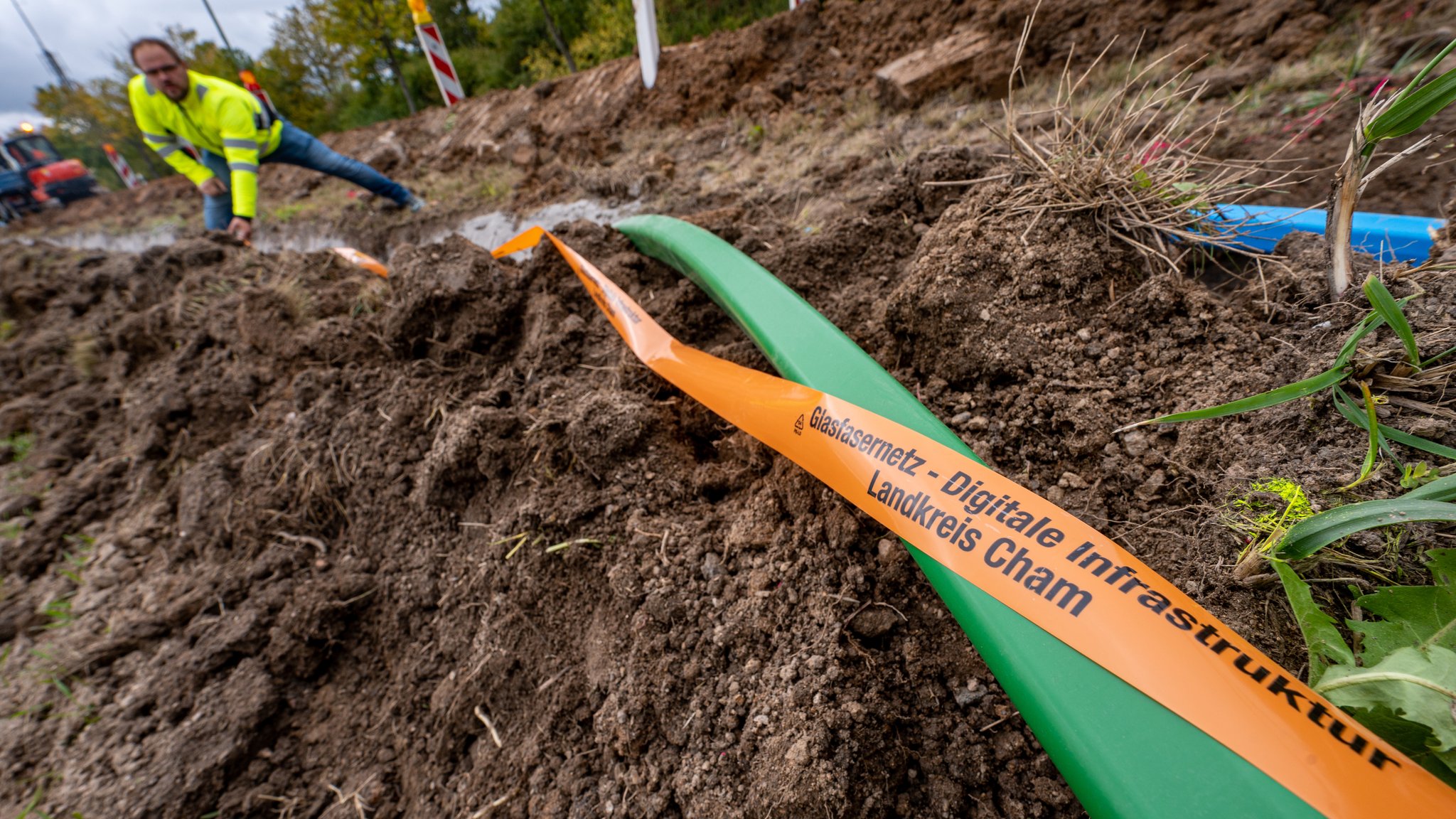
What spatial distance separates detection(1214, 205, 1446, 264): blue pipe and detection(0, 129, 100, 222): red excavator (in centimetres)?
2208

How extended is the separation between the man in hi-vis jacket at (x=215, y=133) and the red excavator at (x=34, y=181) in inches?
578

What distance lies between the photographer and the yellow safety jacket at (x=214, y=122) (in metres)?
4.23

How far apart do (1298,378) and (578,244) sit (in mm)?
2279

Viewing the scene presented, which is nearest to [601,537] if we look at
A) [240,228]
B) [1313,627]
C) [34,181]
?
[1313,627]

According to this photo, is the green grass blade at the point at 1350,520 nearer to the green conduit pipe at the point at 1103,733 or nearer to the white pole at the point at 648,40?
Result: the green conduit pipe at the point at 1103,733

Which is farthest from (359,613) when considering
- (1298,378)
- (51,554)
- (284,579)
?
(1298,378)

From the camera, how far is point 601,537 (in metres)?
1.32

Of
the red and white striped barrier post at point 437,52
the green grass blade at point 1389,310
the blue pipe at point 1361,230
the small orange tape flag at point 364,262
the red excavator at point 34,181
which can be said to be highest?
the red excavator at point 34,181

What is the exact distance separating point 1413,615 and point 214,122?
6840 millimetres

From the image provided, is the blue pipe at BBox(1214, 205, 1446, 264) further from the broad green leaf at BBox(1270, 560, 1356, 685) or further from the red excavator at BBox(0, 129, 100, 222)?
the red excavator at BBox(0, 129, 100, 222)

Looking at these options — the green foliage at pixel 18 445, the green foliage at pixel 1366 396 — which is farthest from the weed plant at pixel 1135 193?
the green foliage at pixel 18 445

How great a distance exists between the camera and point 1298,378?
979 millimetres

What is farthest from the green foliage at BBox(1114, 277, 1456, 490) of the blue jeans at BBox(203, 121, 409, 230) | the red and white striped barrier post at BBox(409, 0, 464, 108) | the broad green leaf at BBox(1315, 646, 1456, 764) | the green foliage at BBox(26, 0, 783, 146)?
the green foliage at BBox(26, 0, 783, 146)

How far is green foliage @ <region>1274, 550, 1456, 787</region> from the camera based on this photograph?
60cm
